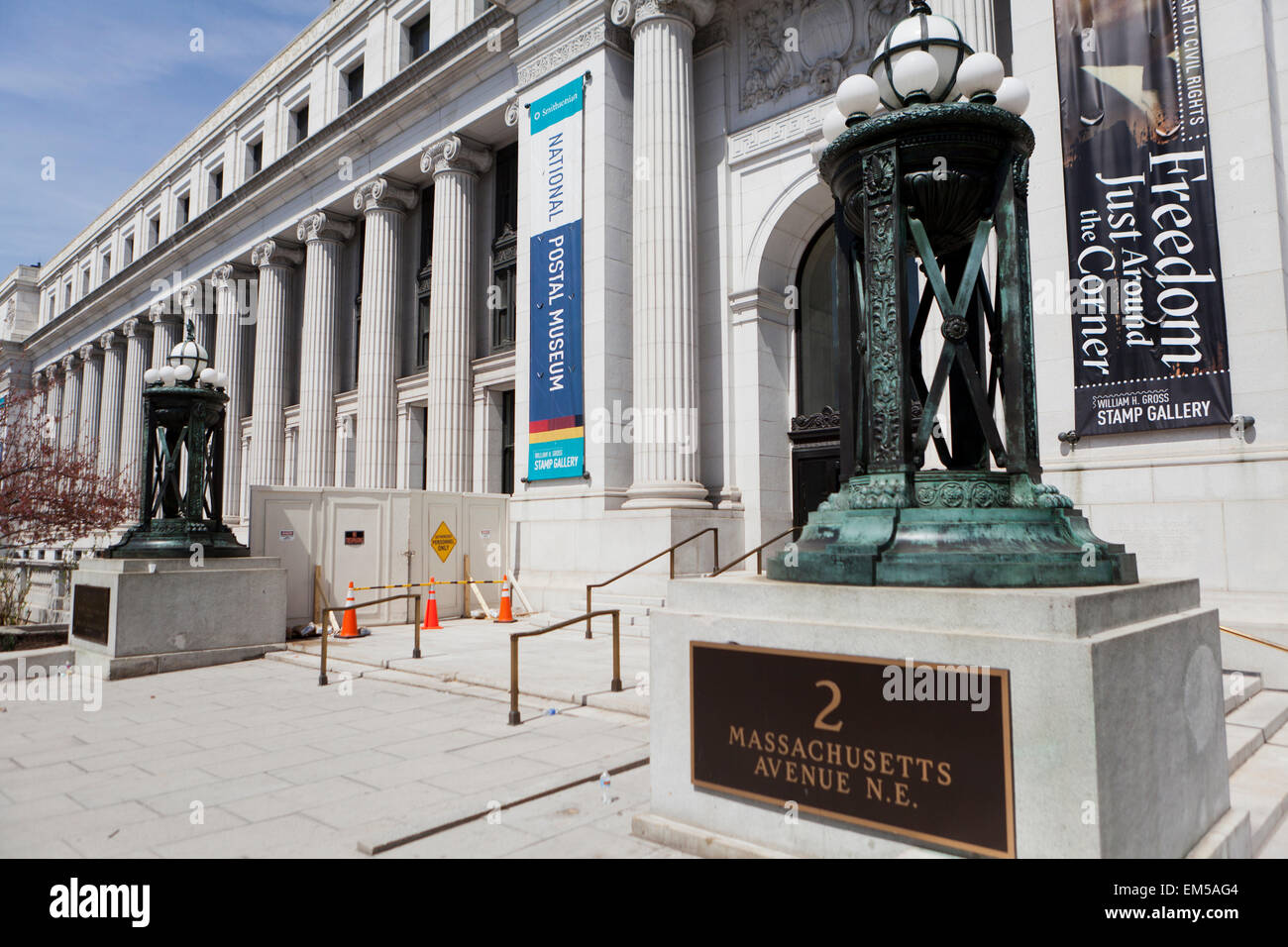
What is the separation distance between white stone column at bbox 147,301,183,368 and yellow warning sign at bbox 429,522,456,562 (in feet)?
102

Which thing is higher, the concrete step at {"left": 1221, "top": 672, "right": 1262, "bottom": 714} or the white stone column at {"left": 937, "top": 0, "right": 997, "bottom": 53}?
the white stone column at {"left": 937, "top": 0, "right": 997, "bottom": 53}

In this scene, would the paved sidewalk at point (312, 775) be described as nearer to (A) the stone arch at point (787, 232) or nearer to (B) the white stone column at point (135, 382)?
(A) the stone arch at point (787, 232)

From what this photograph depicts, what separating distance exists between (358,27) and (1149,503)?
105 ft

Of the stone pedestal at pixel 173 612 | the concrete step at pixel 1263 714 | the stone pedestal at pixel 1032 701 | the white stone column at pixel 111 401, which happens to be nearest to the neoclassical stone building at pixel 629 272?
the concrete step at pixel 1263 714

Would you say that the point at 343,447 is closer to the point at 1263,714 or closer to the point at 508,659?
the point at 508,659

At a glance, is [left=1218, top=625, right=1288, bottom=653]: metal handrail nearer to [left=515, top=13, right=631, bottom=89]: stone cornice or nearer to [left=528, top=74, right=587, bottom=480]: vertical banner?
[left=528, top=74, right=587, bottom=480]: vertical banner

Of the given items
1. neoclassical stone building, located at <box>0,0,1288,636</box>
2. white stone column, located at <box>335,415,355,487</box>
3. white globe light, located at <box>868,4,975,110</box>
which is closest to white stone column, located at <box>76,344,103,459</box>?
neoclassical stone building, located at <box>0,0,1288,636</box>

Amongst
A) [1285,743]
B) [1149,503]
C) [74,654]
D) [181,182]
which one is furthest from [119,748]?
[181,182]

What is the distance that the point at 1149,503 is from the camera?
429 inches

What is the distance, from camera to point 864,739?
379 cm

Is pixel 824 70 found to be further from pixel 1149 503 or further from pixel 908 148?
pixel 908 148

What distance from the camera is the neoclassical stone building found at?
10.6 meters

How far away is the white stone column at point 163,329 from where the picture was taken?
42.2 m

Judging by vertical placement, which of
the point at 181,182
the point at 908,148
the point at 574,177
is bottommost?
the point at 908,148
